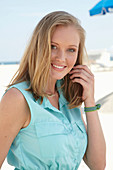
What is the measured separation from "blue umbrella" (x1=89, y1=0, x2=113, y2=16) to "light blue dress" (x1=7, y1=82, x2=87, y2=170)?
4710mm

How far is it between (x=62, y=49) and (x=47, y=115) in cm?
45

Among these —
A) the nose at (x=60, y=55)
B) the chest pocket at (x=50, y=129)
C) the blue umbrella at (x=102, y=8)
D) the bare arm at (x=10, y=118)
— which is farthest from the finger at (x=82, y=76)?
the blue umbrella at (x=102, y=8)

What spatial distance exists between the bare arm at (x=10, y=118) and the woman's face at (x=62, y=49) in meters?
0.42

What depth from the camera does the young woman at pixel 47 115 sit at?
1361 millimetres

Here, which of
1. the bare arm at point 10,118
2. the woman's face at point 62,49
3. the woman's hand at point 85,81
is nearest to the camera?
the bare arm at point 10,118

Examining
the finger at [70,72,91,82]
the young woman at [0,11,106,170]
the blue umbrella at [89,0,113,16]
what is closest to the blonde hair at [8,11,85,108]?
the young woman at [0,11,106,170]

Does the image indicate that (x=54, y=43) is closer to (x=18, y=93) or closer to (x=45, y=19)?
(x=45, y=19)

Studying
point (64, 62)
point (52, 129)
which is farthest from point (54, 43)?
point (52, 129)

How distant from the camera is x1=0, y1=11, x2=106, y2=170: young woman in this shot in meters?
1.36

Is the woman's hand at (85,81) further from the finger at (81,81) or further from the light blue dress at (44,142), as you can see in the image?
the light blue dress at (44,142)

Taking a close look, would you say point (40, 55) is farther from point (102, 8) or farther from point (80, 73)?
point (102, 8)

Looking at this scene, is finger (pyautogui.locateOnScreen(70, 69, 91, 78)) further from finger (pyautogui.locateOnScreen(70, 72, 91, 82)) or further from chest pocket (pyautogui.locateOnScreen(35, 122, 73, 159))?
chest pocket (pyautogui.locateOnScreen(35, 122, 73, 159))

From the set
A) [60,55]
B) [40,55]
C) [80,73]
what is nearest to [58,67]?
[60,55]

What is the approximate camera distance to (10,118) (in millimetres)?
1310
